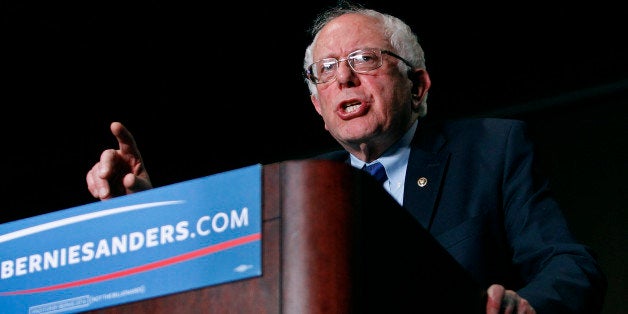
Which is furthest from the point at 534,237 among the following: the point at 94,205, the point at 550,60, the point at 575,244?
the point at 550,60

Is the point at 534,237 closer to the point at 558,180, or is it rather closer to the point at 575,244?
the point at 575,244

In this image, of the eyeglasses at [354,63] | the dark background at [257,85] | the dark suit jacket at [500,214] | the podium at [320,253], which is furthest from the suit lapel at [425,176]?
the dark background at [257,85]

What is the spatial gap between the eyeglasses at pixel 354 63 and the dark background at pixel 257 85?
831mm

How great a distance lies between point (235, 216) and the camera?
2.91ft

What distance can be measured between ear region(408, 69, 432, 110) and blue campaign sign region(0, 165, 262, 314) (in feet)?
3.94

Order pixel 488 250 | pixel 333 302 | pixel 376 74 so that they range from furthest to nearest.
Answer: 1. pixel 376 74
2. pixel 488 250
3. pixel 333 302

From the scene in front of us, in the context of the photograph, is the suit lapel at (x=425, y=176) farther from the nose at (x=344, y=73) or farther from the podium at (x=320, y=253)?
the podium at (x=320, y=253)

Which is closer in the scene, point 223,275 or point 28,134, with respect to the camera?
point 223,275

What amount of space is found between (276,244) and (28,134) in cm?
271

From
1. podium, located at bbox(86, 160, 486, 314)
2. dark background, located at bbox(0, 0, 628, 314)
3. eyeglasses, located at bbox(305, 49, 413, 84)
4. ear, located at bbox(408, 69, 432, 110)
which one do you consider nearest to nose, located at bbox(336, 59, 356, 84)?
eyeglasses, located at bbox(305, 49, 413, 84)

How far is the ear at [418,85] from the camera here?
2.08m

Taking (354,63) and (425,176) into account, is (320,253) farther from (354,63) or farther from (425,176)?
(354,63)

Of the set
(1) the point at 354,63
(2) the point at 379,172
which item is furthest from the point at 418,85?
(2) the point at 379,172

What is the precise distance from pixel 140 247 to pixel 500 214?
0.84 m
